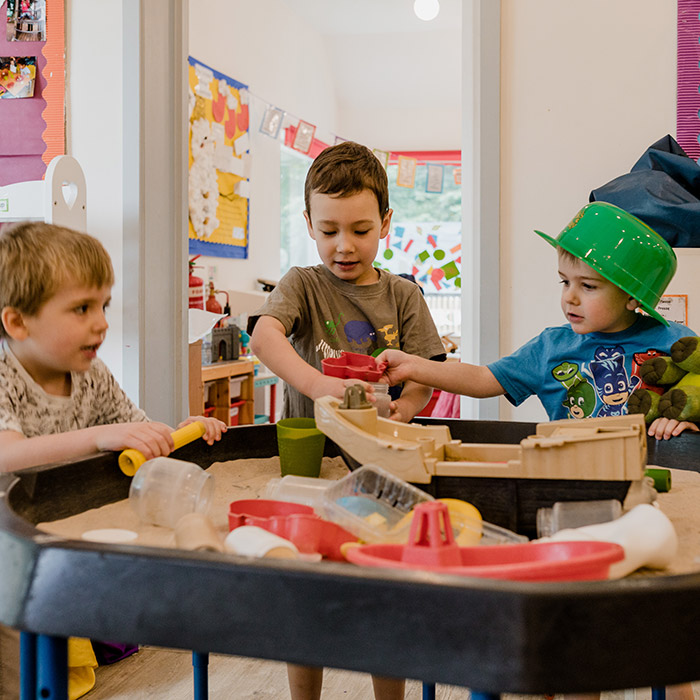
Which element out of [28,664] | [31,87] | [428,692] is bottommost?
[428,692]

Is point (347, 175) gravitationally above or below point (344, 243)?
above

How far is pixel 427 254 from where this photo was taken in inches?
258

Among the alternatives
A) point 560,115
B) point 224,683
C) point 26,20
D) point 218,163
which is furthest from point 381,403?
point 218,163

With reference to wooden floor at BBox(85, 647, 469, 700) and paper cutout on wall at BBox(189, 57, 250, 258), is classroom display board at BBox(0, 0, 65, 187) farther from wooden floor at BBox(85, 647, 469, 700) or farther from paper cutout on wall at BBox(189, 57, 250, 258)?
wooden floor at BBox(85, 647, 469, 700)

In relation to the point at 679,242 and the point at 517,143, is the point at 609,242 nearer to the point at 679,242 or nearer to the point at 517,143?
the point at 679,242

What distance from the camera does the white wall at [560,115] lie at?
190 centimetres

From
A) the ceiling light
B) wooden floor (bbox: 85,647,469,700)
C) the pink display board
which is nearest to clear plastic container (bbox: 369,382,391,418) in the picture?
wooden floor (bbox: 85,647,469,700)

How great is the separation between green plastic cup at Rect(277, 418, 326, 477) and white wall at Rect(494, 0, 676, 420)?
3.79 ft

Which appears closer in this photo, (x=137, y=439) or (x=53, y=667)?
(x=53, y=667)

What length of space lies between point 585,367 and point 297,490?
2.18 ft

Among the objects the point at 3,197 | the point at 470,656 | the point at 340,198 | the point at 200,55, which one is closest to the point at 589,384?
the point at 340,198

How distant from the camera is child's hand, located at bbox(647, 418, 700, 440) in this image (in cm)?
100

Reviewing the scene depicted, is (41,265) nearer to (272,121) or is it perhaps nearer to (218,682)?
(218,682)

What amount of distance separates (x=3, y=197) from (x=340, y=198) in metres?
1.28
